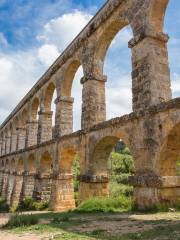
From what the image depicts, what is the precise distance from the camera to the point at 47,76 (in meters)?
15.3

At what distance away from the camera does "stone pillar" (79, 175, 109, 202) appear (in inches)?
370

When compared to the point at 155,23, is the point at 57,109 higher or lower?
lower

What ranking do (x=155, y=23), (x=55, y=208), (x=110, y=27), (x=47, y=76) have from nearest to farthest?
(x=155, y=23) < (x=110, y=27) < (x=55, y=208) < (x=47, y=76)

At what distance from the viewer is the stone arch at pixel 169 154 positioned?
652 centimetres

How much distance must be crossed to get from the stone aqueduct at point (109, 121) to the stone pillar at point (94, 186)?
0.03 metres

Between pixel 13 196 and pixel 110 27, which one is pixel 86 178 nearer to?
pixel 110 27

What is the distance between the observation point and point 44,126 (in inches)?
620

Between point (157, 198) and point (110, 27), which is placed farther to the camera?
point (110, 27)

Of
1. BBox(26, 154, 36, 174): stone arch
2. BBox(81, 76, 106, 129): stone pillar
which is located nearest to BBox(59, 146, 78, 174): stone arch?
BBox(81, 76, 106, 129): stone pillar

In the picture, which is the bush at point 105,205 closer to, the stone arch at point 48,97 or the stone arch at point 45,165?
the stone arch at point 45,165

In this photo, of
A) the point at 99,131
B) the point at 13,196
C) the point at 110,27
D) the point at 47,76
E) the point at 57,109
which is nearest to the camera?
the point at 99,131

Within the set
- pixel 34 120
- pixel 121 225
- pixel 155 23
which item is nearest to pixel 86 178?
pixel 121 225

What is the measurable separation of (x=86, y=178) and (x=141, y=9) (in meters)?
5.62

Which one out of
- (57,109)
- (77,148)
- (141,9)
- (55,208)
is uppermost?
(141,9)
